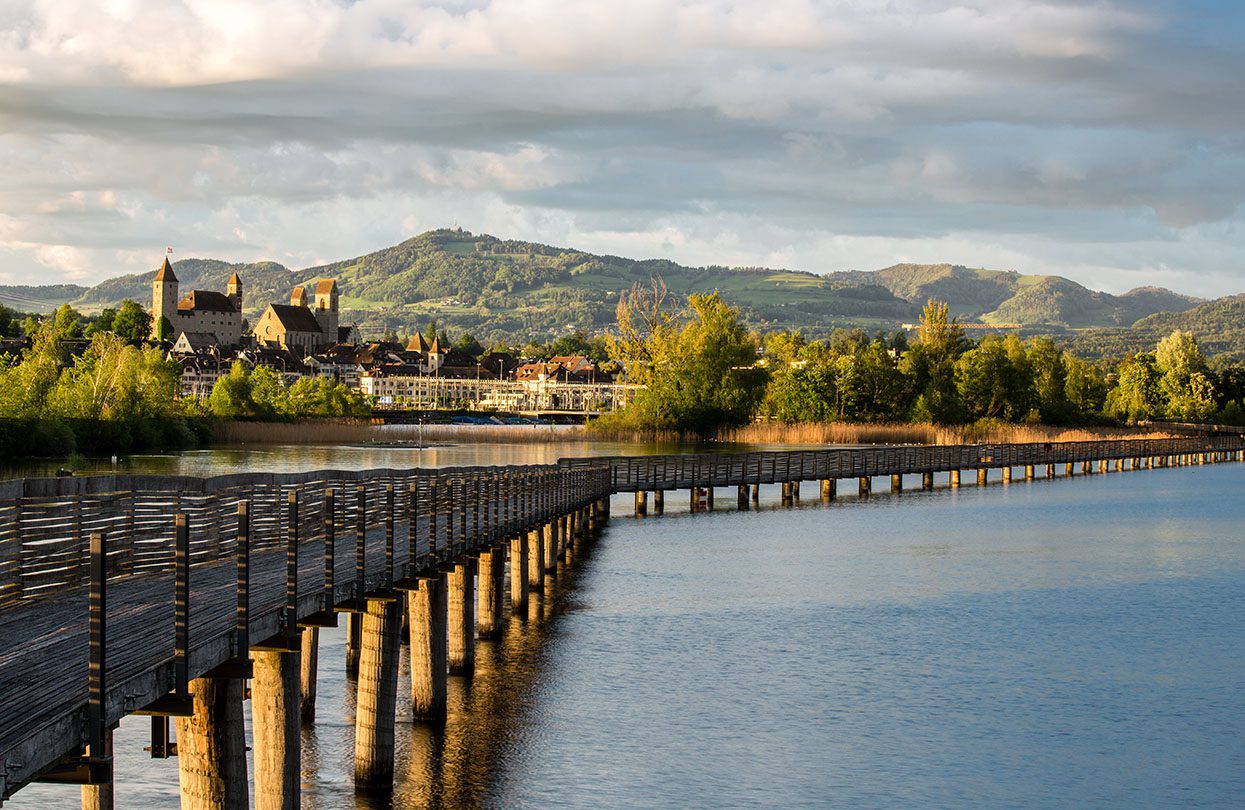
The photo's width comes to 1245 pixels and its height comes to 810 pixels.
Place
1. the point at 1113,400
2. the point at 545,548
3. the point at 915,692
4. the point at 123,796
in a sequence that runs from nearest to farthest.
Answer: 1. the point at 123,796
2. the point at 915,692
3. the point at 545,548
4. the point at 1113,400

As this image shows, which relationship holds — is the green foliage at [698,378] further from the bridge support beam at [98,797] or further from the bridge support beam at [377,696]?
the bridge support beam at [98,797]

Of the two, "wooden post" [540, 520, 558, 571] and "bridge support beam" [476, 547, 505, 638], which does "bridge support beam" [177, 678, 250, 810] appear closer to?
"bridge support beam" [476, 547, 505, 638]

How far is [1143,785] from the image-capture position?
21.6 m

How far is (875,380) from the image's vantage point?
130250 millimetres

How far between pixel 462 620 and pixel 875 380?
10744 cm

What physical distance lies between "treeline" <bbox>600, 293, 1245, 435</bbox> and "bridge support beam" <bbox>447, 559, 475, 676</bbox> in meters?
84.1

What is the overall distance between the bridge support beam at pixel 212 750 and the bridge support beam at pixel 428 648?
8.07m

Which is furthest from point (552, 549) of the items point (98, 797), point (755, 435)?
point (755, 435)

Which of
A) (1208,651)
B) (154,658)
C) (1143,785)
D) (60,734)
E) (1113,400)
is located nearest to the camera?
(60,734)

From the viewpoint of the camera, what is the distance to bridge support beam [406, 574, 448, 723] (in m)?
21.6

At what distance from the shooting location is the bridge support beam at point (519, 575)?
33438 millimetres

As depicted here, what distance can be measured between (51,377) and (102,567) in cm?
8454

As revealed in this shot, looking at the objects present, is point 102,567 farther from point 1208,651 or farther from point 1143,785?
point 1208,651

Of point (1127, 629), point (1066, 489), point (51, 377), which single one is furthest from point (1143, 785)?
point (51, 377)
